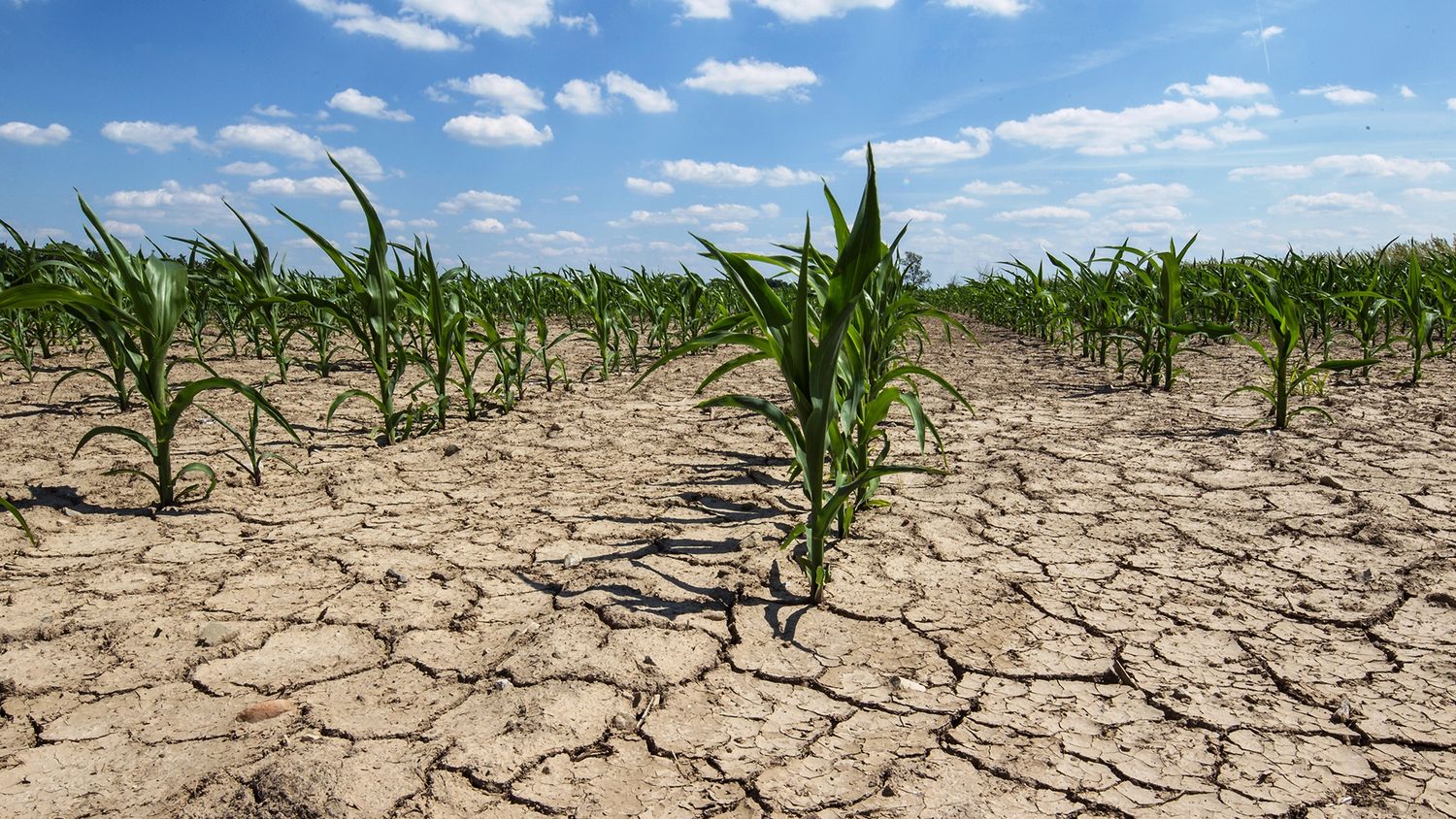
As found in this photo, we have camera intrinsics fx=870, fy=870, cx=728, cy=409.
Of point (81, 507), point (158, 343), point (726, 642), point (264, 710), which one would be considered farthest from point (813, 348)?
point (81, 507)

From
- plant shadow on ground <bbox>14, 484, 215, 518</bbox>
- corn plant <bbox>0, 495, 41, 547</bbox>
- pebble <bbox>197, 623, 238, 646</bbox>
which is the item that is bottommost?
pebble <bbox>197, 623, 238, 646</bbox>

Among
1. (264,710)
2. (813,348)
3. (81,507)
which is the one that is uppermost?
(813,348)

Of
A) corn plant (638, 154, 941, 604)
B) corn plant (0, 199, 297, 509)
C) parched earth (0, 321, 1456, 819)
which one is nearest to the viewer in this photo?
parched earth (0, 321, 1456, 819)

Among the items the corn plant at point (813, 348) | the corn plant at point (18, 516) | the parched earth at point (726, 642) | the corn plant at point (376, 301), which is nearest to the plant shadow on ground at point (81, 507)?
the parched earth at point (726, 642)

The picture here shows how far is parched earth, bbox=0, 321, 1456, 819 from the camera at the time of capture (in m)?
1.11

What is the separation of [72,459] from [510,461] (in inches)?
48.7

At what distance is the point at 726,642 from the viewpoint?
4.82ft

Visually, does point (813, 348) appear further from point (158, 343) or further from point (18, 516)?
point (158, 343)

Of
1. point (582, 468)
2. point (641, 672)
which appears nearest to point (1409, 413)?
point (582, 468)

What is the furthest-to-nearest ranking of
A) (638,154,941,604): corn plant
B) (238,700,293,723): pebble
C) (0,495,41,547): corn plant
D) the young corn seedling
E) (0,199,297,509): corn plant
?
the young corn seedling, (0,199,297,509): corn plant, (0,495,41,547): corn plant, (638,154,941,604): corn plant, (238,700,293,723): pebble

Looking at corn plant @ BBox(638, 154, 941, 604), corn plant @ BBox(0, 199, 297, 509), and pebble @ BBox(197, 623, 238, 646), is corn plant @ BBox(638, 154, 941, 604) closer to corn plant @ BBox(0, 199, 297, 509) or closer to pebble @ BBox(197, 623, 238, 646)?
pebble @ BBox(197, 623, 238, 646)

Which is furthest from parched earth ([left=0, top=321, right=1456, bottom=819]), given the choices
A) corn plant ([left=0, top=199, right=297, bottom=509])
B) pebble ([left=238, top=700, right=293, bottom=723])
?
corn plant ([left=0, top=199, right=297, bottom=509])

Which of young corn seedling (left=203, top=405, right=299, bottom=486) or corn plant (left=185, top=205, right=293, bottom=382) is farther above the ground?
corn plant (left=185, top=205, right=293, bottom=382)

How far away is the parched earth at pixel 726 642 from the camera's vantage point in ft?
3.63
